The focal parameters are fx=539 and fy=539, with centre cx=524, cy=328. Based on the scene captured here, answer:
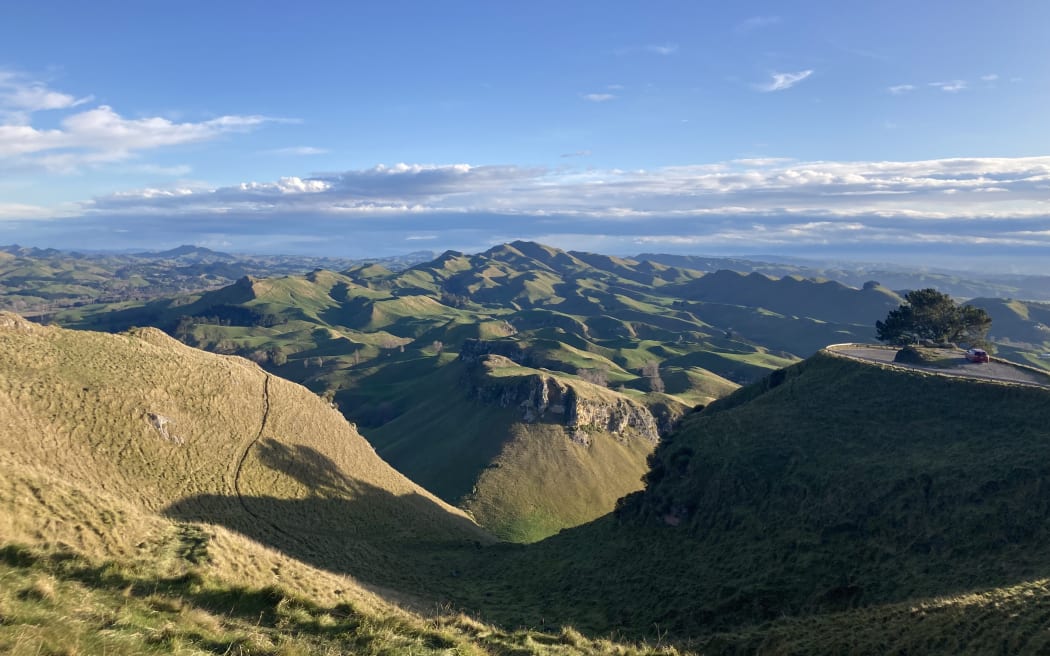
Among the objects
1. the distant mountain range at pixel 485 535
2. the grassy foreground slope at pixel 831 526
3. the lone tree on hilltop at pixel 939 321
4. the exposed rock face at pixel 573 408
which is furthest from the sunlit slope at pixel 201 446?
the lone tree on hilltop at pixel 939 321

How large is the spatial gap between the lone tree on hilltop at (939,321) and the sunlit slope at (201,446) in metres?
101

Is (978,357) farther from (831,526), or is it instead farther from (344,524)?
(344,524)

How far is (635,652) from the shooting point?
2306 centimetres

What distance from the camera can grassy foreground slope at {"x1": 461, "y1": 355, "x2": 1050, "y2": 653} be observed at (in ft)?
132

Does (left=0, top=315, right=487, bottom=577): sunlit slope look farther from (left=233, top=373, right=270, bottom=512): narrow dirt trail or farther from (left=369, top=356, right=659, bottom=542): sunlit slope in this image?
(left=369, top=356, right=659, bottom=542): sunlit slope

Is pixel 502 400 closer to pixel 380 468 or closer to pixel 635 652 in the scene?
pixel 380 468

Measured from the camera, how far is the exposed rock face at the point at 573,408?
16100cm

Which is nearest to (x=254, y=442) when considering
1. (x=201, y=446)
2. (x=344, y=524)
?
(x=201, y=446)

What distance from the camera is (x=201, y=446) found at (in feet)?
241

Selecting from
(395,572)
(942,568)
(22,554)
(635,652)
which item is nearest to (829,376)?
(942,568)

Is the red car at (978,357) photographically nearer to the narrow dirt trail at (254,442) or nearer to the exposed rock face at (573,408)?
the exposed rock face at (573,408)

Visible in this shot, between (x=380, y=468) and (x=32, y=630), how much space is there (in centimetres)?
8772

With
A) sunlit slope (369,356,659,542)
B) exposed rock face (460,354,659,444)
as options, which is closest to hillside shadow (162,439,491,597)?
sunlit slope (369,356,659,542)

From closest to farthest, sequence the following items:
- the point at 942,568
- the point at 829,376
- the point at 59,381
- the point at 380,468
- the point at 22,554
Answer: the point at 22,554
the point at 942,568
the point at 59,381
the point at 829,376
the point at 380,468
